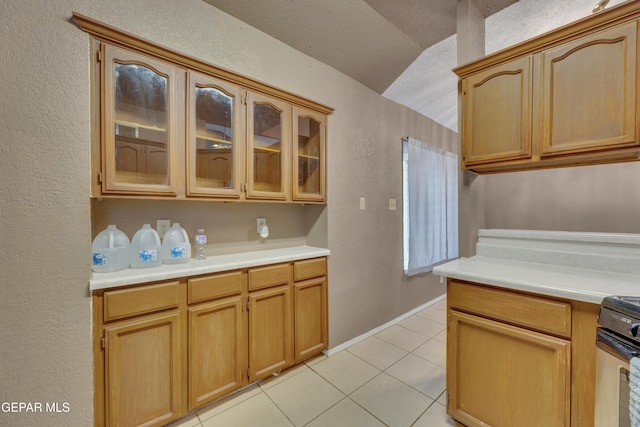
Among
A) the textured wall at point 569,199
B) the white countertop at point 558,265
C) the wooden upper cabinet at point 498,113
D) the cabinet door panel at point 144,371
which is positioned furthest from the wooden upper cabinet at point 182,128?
the textured wall at point 569,199

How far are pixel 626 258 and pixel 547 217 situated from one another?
88 cm

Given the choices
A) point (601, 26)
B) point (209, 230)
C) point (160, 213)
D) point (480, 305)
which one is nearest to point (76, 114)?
point (160, 213)

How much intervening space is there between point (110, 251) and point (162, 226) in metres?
0.33

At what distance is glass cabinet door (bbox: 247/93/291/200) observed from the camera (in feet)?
5.90

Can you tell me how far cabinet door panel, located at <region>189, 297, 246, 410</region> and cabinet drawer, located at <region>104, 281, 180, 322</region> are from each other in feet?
0.51

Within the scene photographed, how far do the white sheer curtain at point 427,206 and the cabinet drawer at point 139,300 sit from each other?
2436 mm

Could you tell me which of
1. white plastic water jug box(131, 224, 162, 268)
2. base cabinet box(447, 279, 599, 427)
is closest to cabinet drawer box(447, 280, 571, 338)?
base cabinet box(447, 279, 599, 427)

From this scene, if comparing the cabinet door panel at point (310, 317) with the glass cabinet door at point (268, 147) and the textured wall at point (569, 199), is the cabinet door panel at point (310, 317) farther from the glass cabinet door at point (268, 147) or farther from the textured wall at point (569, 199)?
the textured wall at point (569, 199)

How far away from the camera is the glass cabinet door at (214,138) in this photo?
5.15 feet

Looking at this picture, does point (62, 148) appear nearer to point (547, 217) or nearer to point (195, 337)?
point (195, 337)

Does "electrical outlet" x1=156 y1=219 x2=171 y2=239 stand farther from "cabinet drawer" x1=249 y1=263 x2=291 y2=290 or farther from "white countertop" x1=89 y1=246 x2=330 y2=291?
"cabinet drawer" x1=249 y1=263 x2=291 y2=290

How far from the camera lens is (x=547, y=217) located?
84.4 inches

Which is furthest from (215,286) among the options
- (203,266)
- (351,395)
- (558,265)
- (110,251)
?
(558,265)

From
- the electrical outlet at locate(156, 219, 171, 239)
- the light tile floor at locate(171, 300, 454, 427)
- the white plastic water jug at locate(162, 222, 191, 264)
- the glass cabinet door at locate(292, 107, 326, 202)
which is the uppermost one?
the glass cabinet door at locate(292, 107, 326, 202)
